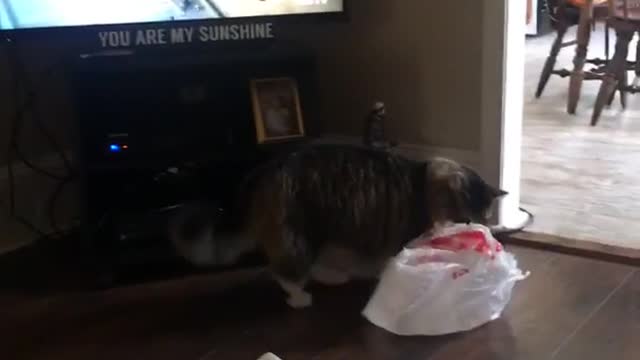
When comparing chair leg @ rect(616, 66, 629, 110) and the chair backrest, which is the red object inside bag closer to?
the chair backrest

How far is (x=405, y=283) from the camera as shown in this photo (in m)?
2.07

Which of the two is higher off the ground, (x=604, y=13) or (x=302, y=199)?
(x=604, y=13)

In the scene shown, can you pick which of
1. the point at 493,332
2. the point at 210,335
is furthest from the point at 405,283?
the point at 210,335

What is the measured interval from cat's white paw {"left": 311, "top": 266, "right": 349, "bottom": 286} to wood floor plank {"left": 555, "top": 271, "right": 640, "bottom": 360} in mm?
626

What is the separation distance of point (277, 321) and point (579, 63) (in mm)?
2551

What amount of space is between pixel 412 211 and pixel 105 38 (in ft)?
3.06

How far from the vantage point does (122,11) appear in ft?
7.97

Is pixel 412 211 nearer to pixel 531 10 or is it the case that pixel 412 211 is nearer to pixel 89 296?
pixel 89 296

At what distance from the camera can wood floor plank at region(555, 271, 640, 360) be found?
1.96 meters

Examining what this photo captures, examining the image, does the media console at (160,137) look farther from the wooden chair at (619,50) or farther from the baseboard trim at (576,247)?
the wooden chair at (619,50)

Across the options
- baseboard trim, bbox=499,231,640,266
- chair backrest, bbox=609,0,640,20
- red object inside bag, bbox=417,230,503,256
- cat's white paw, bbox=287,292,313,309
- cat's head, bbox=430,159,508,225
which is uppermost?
chair backrest, bbox=609,0,640,20

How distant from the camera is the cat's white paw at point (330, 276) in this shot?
2385mm

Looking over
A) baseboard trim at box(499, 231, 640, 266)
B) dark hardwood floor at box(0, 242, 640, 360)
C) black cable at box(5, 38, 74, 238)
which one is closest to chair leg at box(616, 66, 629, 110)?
Result: baseboard trim at box(499, 231, 640, 266)

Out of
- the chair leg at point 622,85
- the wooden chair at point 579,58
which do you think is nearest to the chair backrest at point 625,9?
the wooden chair at point 579,58
